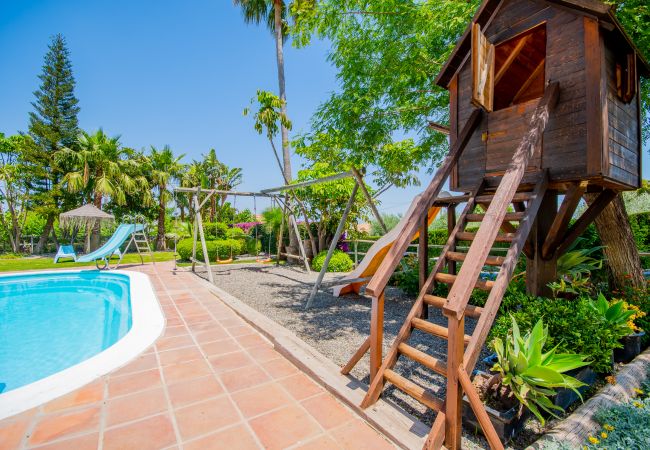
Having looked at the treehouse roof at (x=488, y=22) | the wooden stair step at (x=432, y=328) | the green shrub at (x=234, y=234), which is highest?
the treehouse roof at (x=488, y=22)

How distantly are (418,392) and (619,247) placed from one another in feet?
14.6

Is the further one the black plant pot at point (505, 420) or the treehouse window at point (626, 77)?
the treehouse window at point (626, 77)

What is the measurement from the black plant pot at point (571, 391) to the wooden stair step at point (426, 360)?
3.12ft

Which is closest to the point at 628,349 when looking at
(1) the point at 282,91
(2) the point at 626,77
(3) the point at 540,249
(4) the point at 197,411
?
(3) the point at 540,249

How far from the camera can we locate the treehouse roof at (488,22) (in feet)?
8.67

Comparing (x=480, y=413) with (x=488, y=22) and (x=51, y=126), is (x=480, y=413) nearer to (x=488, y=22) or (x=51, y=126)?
(x=488, y=22)

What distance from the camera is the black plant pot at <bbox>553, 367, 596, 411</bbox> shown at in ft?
7.55

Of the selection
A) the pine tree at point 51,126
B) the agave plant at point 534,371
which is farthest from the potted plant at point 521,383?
the pine tree at point 51,126

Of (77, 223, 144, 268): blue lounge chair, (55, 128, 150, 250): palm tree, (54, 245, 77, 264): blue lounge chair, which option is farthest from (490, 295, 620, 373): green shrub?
(55, 128, 150, 250): palm tree

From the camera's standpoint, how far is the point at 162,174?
71.2 feet

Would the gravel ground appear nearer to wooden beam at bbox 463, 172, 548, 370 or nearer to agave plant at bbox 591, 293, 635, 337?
wooden beam at bbox 463, 172, 548, 370

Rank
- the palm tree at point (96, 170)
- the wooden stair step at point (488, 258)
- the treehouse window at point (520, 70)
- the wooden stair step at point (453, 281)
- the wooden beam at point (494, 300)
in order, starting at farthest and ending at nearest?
the palm tree at point (96, 170) < the treehouse window at point (520, 70) < the wooden stair step at point (488, 258) < the wooden stair step at point (453, 281) < the wooden beam at point (494, 300)

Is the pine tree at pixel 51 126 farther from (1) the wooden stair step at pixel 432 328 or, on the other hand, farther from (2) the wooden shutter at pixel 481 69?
(2) the wooden shutter at pixel 481 69

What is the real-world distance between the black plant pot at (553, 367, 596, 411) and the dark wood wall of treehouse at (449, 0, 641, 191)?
5.77ft
